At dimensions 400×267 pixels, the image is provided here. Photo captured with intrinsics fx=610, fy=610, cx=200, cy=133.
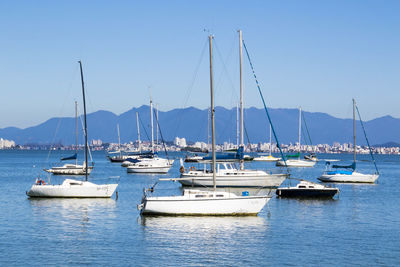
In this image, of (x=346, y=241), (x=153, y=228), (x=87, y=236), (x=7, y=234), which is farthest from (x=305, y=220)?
(x=7, y=234)

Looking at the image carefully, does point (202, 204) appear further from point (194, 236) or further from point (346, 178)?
point (346, 178)

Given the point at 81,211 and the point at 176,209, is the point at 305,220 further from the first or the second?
the point at 81,211

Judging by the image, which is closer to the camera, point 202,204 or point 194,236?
point 194,236

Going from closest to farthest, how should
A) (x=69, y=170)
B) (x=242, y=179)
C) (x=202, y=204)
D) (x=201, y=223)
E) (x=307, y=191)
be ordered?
(x=201, y=223) < (x=202, y=204) < (x=307, y=191) < (x=242, y=179) < (x=69, y=170)

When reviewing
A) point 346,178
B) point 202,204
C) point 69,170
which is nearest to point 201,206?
point 202,204

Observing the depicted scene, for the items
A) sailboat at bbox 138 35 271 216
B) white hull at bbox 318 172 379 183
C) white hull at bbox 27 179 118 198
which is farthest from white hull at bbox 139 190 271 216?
white hull at bbox 318 172 379 183

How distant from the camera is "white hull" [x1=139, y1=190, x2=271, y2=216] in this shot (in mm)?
41656

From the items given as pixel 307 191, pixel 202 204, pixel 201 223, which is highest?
pixel 202 204

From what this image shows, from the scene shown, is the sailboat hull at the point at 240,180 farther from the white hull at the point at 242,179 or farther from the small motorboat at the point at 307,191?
the small motorboat at the point at 307,191

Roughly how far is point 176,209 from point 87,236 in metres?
7.36

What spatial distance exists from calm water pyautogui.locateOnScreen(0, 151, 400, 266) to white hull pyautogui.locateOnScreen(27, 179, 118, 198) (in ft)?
2.94

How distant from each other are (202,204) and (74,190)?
57.0ft

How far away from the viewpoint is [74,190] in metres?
54.7

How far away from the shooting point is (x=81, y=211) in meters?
47.6
